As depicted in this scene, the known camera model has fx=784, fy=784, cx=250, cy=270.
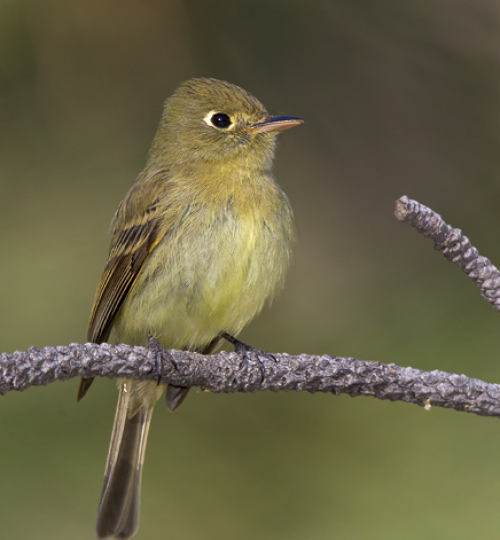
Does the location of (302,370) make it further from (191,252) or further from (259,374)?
(191,252)

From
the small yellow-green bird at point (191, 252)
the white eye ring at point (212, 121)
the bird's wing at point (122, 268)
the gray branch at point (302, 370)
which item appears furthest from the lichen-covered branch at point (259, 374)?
the white eye ring at point (212, 121)

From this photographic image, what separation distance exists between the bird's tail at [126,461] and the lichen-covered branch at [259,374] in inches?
34.0

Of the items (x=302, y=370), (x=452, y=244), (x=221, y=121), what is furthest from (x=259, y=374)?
(x=221, y=121)

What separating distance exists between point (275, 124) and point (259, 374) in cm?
132

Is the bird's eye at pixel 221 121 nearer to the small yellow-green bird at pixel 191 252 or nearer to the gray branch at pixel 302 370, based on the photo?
the small yellow-green bird at pixel 191 252

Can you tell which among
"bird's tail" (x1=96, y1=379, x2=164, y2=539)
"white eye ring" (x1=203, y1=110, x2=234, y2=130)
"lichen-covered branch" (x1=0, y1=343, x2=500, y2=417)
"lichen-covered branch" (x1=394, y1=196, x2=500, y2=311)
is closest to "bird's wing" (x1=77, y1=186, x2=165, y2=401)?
"bird's tail" (x1=96, y1=379, x2=164, y2=539)

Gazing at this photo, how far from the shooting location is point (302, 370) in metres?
1.86

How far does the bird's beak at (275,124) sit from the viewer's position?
2727mm

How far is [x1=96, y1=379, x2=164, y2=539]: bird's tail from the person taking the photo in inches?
106

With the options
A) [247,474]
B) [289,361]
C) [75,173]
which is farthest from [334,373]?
[75,173]

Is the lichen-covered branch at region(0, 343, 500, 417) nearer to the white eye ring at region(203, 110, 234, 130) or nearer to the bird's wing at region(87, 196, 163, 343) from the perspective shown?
the bird's wing at region(87, 196, 163, 343)

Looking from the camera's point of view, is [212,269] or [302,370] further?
[212,269]

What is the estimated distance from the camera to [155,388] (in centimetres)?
321

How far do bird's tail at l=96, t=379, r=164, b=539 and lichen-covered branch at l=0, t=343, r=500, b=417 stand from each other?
0.86 meters
